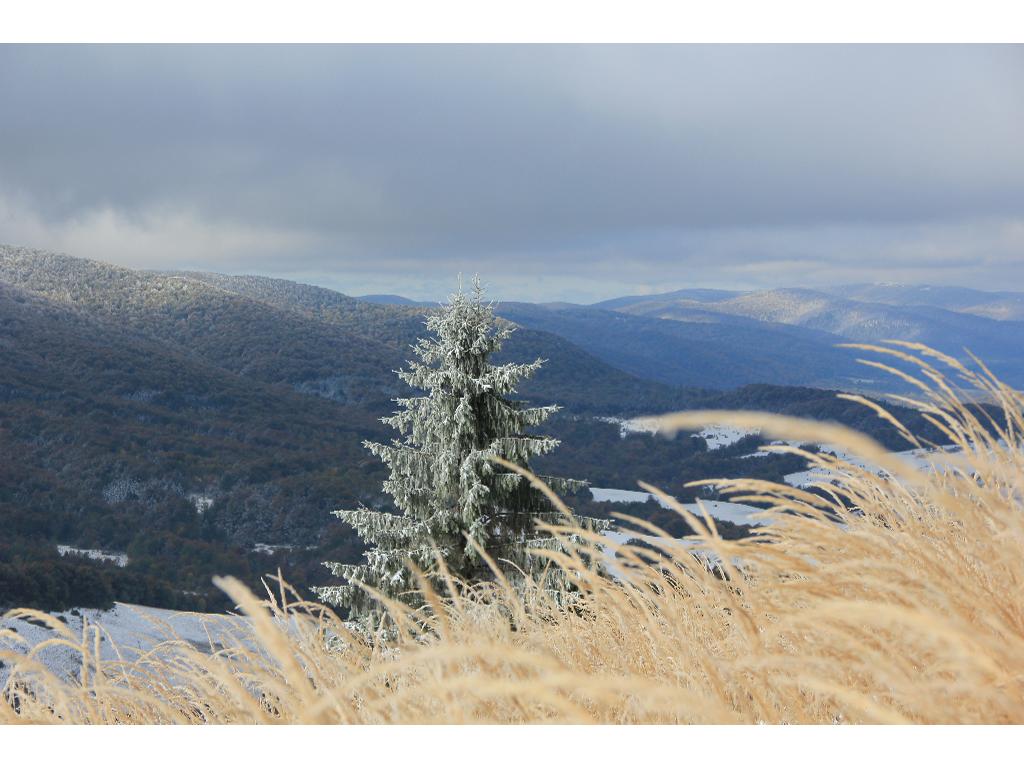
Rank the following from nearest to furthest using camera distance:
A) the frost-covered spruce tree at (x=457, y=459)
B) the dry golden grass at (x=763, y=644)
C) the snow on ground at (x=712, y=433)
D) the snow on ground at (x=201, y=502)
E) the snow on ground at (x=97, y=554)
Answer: the dry golden grass at (x=763, y=644)
the frost-covered spruce tree at (x=457, y=459)
the snow on ground at (x=97, y=554)
the snow on ground at (x=201, y=502)
the snow on ground at (x=712, y=433)

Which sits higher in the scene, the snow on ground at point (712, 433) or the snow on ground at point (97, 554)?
the snow on ground at point (712, 433)

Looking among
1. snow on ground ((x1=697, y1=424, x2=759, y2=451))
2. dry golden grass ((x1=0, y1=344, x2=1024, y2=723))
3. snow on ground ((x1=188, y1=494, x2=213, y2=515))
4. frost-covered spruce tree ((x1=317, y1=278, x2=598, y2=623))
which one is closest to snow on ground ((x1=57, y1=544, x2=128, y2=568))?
snow on ground ((x1=188, y1=494, x2=213, y2=515))

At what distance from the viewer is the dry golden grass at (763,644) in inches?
37.8

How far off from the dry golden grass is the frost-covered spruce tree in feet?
35.2

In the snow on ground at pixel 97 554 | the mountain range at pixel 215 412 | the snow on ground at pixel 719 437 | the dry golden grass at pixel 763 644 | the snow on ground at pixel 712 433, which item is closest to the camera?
the dry golden grass at pixel 763 644

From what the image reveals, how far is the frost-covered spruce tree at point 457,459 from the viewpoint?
43.3 ft

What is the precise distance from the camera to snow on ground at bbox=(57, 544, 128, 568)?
1665 inches

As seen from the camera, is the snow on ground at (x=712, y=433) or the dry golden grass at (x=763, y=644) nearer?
the dry golden grass at (x=763, y=644)

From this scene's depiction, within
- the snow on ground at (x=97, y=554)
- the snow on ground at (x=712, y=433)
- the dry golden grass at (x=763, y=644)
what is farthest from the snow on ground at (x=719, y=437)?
the dry golden grass at (x=763, y=644)

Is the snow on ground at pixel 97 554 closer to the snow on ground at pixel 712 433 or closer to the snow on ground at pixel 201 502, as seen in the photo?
the snow on ground at pixel 201 502

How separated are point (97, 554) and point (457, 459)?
39.9 metres

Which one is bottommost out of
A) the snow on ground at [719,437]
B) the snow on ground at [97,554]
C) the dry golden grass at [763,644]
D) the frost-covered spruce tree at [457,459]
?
the snow on ground at [97,554]

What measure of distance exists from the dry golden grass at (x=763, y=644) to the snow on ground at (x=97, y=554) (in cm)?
4568

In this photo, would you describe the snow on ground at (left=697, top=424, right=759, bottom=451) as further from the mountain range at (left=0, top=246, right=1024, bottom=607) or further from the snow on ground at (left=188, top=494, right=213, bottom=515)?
the snow on ground at (left=188, top=494, right=213, bottom=515)
